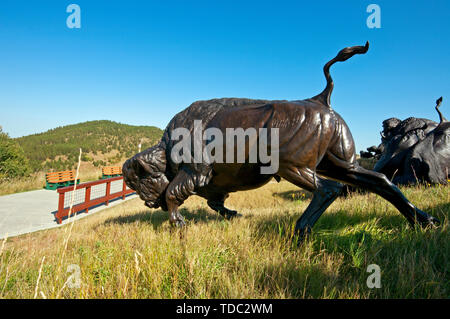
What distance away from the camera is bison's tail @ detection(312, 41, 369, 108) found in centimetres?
264

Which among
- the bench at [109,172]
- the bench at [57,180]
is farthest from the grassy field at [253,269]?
the bench at [109,172]

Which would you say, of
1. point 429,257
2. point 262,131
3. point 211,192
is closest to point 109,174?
point 211,192

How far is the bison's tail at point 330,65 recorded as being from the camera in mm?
2645

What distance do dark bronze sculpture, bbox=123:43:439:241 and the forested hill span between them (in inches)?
1061

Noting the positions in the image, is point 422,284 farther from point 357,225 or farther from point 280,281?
point 357,225

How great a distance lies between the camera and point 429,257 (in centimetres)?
199

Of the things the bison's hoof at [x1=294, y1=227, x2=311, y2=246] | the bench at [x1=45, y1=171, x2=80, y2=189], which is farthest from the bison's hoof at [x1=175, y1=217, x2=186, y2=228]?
the bench at [x1=45, y1=171, x2=80, y2=189]

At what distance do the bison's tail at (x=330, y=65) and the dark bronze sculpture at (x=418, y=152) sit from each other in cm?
330

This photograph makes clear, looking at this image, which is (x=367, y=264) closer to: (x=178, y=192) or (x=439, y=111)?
(x=178, y=192)

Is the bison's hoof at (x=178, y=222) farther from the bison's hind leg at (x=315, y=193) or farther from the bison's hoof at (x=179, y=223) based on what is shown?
the bison's hind leg at (x=315, y=193)

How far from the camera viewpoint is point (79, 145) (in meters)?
43.4

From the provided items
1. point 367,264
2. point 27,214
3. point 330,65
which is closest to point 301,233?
point 367,264

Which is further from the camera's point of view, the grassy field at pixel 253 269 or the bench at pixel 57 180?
the bench at pixel 57 180
